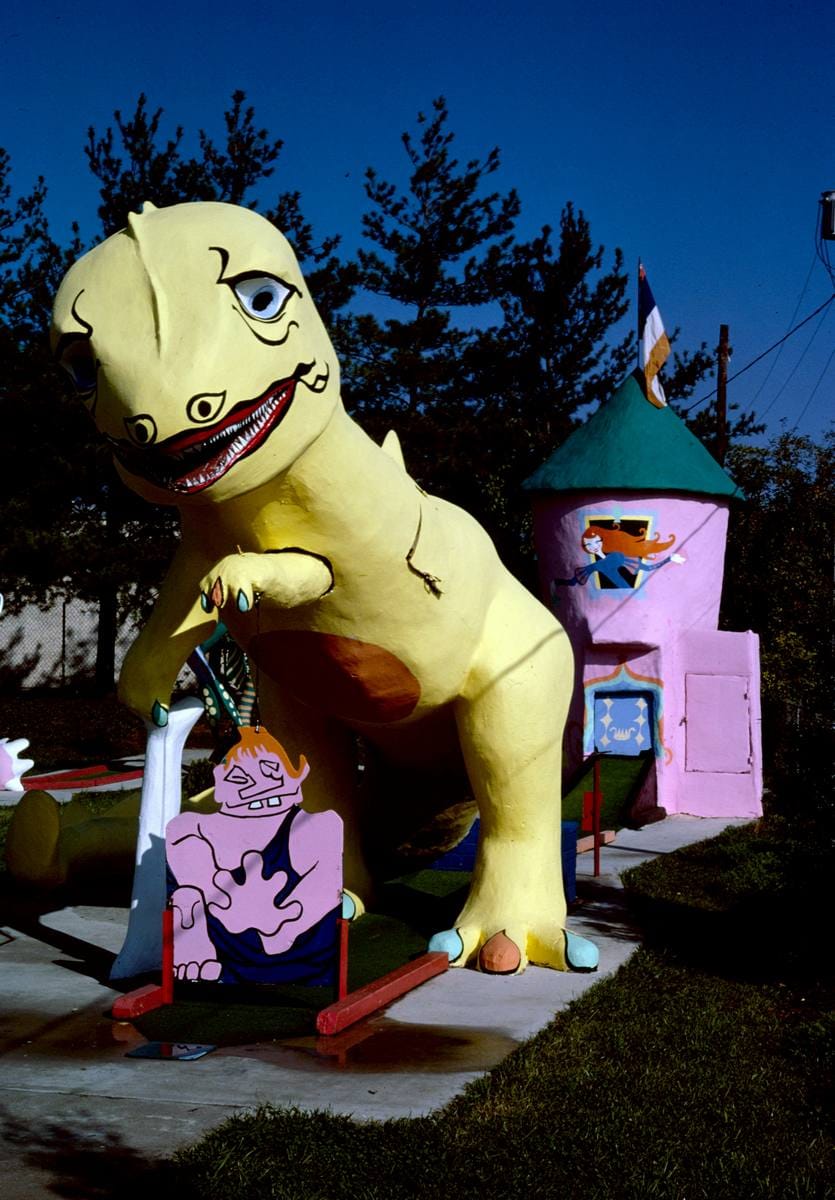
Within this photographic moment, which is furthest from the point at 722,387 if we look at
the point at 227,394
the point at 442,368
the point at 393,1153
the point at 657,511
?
the point at 393,1153

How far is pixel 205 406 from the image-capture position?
5383mm

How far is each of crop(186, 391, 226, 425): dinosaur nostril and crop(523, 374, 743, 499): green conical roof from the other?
8.35 m

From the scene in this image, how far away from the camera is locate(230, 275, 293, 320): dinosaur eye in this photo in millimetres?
5578

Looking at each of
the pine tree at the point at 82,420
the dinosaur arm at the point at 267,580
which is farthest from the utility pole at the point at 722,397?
the dinosaur arm at the point at 267,580

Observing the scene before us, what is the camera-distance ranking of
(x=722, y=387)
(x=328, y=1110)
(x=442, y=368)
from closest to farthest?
(x=328, y=1110) → (x=722, y=387) → (x=442, y=368)

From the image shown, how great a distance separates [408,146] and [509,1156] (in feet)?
75.4

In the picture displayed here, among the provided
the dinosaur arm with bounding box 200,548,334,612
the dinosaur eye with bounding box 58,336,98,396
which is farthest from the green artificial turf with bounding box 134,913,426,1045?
the dinosaur eye with bounding box 58,336,98,396

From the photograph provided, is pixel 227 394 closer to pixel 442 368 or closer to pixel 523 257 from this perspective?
pixel 442 368

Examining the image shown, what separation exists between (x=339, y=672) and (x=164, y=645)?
0.88 metres

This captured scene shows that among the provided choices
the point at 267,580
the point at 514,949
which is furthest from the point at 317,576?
the point at 514,949

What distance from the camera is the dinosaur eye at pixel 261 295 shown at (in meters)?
5.58

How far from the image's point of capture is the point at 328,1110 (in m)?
4.83

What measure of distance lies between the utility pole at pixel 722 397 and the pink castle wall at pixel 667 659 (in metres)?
7.37

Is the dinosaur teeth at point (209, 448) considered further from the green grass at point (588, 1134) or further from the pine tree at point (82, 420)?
the pine tree at point (82, 420)
